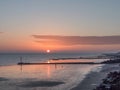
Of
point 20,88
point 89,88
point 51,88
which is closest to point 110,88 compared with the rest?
point 89,88

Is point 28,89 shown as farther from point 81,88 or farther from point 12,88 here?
point 81,88

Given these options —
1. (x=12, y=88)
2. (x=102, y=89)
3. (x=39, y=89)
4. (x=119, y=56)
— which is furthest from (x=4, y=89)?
(x=119, y=56)

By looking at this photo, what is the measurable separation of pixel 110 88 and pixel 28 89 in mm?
10888

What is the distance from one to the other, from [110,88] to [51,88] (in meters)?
9.14

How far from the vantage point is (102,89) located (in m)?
31.3

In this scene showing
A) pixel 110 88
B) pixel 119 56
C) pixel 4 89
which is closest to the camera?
pixel 110 88

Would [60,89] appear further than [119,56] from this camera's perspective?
No

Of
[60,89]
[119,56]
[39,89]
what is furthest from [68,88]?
[119,56]

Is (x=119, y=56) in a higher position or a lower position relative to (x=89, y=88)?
higher

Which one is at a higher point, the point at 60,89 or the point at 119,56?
the point at 119,56

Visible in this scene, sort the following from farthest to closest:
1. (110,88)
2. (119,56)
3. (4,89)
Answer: (119,56) < (4,89) < (110,88)

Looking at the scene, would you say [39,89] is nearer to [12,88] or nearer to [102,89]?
[12,88]

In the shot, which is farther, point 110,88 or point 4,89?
point 4,89

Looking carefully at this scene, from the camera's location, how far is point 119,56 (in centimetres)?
14912
